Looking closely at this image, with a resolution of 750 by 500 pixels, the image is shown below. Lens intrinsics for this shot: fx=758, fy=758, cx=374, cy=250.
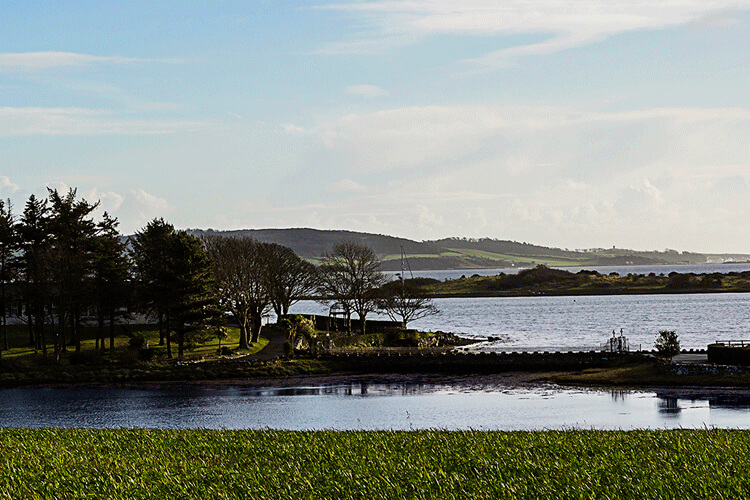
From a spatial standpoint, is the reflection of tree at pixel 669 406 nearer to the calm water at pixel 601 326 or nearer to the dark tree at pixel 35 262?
the calm water at pixel 601 326

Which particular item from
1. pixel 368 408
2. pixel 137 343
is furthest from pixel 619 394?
pixel 137 343

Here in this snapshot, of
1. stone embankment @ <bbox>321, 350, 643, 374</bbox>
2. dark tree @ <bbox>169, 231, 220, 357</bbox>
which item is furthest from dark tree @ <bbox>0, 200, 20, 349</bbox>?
stone embankment @ <bbox>321, 350, 643, 374</bbox>

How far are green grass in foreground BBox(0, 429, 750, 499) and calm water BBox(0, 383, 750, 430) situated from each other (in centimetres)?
1684

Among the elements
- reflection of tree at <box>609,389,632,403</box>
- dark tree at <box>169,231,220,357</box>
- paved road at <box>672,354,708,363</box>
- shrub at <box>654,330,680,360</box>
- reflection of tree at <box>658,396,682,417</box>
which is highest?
dark tree at <box>169,231,220,357</box>

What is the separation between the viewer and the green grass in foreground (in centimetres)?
1004

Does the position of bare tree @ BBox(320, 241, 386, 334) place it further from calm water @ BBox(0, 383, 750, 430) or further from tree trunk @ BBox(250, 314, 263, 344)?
calm water @ BBox(0, 383, 750, 430)

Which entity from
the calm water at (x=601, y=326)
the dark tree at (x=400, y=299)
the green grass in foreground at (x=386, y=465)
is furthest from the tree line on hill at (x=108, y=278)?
the green grass in foreground at (x=386, y=465)

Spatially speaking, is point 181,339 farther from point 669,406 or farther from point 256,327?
point 669,406

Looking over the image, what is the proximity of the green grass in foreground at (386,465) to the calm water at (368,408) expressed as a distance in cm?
1684

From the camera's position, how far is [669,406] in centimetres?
4103

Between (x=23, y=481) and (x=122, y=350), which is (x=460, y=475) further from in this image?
(x=122, y=350)

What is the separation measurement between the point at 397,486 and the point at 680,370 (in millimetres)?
46069

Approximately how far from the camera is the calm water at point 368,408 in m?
35.9

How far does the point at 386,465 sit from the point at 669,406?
33297mm
